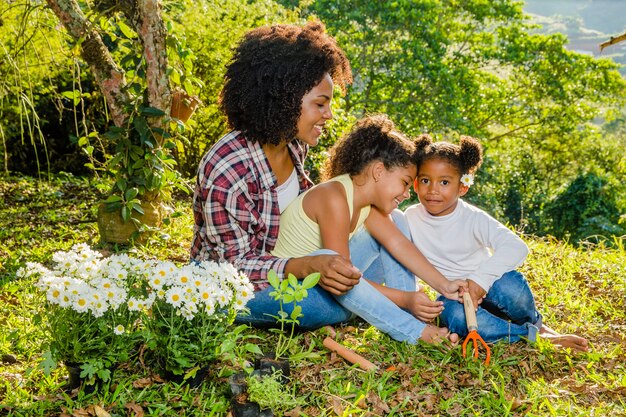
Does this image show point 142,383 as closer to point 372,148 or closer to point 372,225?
point 372,225

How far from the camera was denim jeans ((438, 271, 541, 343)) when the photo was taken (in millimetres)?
2766

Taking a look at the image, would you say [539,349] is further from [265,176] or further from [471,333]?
[265,176]

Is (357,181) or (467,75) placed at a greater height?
(467,75)

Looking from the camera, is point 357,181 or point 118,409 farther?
point 357,181

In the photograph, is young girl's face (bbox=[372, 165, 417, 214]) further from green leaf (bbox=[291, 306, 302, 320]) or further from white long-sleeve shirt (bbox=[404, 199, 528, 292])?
green leaf (bbox=[291, 306, 302, 320])

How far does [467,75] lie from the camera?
476 inches

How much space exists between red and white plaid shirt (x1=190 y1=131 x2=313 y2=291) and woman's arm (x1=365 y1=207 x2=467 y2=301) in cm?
47


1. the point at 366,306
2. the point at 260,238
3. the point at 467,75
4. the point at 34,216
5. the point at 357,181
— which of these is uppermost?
the point at 467,75

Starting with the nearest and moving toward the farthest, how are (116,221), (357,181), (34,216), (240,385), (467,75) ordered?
(240,385), (357,181), (116,221), (34,216), (467,75)

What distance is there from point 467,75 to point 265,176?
10.2 metres

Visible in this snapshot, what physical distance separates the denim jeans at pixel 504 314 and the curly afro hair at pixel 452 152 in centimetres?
54

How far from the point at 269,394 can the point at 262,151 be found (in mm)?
1073

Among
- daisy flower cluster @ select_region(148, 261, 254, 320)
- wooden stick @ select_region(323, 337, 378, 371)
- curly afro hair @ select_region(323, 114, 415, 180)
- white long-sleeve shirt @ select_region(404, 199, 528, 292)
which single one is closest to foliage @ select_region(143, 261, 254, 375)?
daisy flower cluster @ select_region(148, 261, 254, 320)

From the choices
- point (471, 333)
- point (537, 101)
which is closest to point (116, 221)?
point (471, 333)
